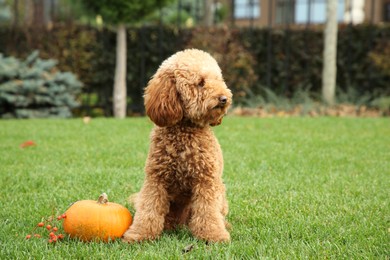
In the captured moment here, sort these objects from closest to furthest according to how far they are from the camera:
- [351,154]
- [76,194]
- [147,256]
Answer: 1. [147,256]
2. [76,194]
3. [351,154]

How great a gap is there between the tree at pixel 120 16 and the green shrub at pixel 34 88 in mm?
759

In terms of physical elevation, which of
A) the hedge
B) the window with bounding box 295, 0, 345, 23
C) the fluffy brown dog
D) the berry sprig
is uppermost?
the window with bounding box 295, 0, 345, 23

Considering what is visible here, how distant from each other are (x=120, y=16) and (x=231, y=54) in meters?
2.53

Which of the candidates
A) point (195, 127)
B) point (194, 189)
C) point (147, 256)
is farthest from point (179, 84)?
point (147, 256)

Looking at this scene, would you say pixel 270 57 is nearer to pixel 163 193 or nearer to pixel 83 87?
pixel 83 87

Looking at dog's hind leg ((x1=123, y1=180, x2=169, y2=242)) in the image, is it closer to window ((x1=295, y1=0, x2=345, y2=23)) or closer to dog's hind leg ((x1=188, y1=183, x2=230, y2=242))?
dog's hind leg ((x1=188, y1=183, x2=230, y2=242))

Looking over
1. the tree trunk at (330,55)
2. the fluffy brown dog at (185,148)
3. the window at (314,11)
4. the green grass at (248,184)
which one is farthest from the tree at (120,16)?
the window at (314,11)

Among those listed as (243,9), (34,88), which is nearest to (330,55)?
(34,88)

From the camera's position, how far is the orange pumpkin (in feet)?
10.7

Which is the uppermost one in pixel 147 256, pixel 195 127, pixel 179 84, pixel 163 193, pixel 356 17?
pixel 356 17

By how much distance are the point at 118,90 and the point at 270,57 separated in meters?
3.46

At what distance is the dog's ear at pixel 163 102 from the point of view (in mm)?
3248

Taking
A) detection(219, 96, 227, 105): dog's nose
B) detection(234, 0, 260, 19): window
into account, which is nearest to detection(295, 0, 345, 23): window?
detection(234, 0, 260, 19): window

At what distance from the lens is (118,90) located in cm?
1003
